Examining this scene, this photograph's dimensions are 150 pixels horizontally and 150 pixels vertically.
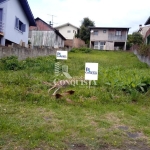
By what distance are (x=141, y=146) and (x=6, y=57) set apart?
7325 mm

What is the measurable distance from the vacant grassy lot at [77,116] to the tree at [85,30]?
31.0 metres

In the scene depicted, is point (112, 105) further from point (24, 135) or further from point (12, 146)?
point (12, 146)

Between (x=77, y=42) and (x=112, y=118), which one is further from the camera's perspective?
(x=77, y=42)

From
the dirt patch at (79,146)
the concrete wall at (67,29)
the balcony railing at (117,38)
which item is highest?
the concrete wall at (67,29)

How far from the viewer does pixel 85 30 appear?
35750 mm

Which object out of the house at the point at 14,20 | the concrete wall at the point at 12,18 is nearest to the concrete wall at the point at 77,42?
the house at the point at 14,20

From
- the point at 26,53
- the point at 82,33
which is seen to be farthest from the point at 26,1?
the point at 82,33

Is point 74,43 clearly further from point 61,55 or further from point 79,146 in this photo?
point 79,146

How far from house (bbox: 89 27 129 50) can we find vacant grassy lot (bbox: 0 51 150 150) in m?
27.9

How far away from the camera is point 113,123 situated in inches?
134

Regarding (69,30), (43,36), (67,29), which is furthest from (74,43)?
(43,36)

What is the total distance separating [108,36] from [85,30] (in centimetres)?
507

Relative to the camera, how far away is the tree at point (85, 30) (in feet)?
117

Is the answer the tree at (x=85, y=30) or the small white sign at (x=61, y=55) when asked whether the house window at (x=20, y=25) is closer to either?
the small white sign at (x=61, y=55)
